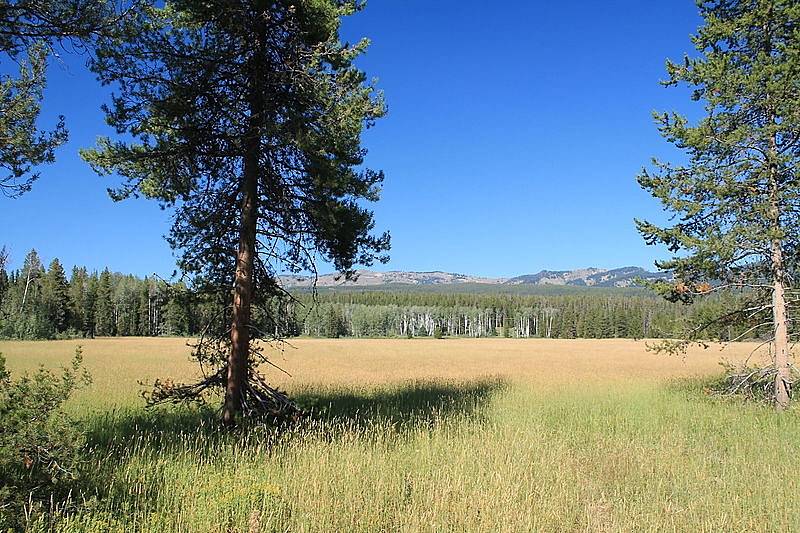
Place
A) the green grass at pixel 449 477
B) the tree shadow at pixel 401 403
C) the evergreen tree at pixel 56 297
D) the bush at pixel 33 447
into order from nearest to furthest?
the bush at pixel 33 447, the green grass at pixel 449 477, the tree shadow at pixel 401 403, the evergreen tree at pixel 56 297

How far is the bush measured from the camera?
4.63 metres

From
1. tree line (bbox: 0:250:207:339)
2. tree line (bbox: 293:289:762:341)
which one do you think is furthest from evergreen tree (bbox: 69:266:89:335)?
tree line (bbox: 293:289:762:341)

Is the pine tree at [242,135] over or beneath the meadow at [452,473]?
over

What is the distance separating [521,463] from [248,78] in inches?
308

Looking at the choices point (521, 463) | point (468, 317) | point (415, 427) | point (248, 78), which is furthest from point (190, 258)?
point (468, 317)

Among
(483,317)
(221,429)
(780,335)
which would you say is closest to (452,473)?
(221,429)

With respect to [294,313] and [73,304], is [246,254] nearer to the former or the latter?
[294,313]

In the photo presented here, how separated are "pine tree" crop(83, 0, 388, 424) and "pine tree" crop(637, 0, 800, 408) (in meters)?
8.45

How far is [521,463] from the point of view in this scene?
289 inches

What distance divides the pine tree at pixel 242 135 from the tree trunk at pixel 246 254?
2 centimetres

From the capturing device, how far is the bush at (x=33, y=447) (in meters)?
4.63

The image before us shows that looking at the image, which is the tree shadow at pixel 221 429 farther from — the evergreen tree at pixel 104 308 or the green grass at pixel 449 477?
the evergreen tree at pixel 104 308

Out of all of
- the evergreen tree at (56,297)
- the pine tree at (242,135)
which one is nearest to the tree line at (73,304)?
the evergreen tree at (56,297)

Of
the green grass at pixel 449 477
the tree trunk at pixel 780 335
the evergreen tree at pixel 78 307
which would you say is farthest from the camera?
the evergreen tree at pixel 78 307
